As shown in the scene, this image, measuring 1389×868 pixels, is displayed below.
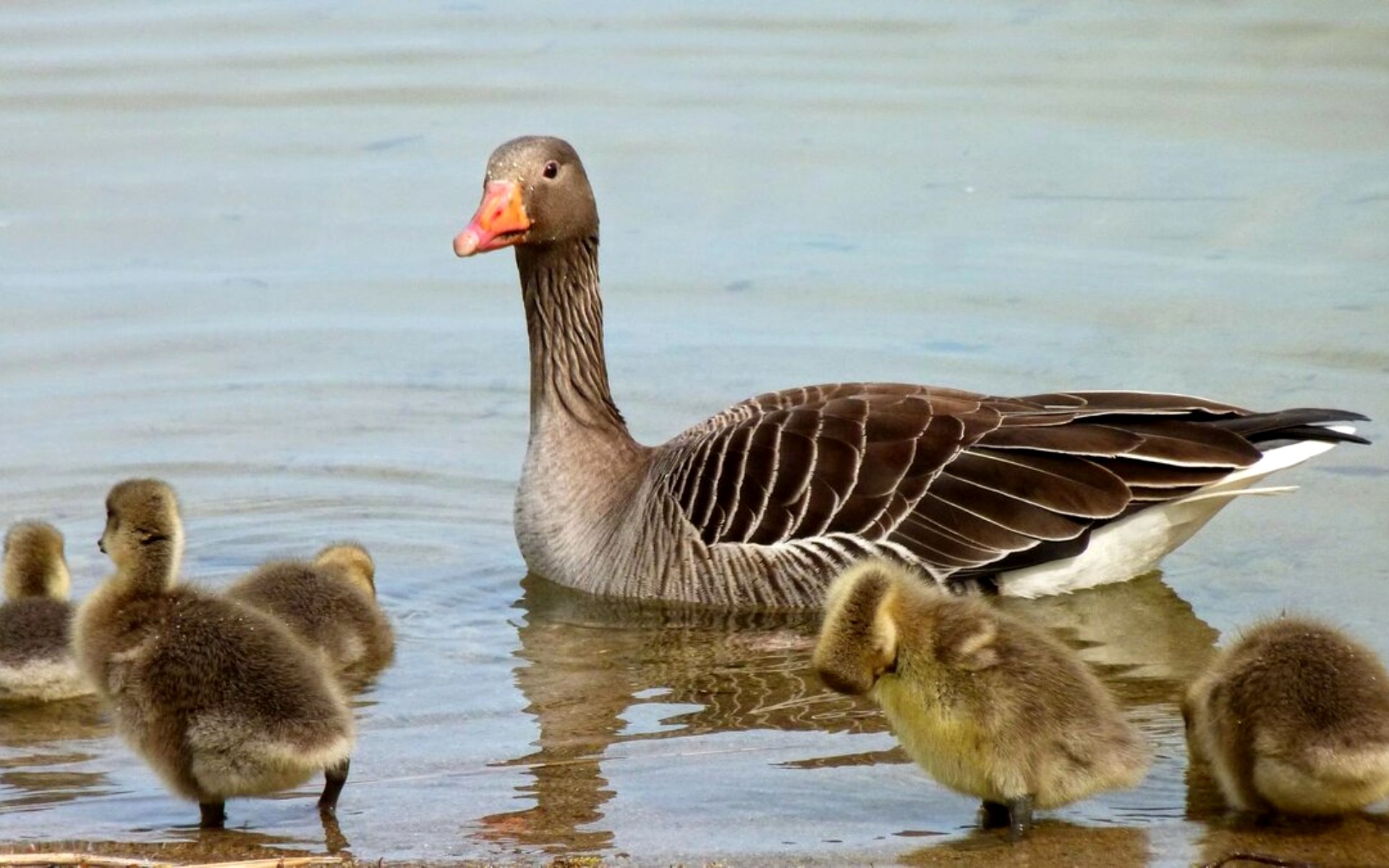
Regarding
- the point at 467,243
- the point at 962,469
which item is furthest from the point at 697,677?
the point at 467,243

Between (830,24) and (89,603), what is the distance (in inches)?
537

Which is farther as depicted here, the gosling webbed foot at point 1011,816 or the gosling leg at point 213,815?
the gosling leg at point 213,815

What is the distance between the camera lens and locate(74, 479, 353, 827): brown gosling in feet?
22.4

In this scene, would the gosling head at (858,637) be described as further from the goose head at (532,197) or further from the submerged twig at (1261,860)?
the goose head at (532,197)

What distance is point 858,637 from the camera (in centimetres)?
674

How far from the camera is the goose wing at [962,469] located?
10430 millimetres

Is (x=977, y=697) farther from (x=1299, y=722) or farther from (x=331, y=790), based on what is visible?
(x=331, y=790)

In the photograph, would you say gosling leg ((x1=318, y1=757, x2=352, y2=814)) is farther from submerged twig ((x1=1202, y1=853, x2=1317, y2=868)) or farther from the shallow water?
submerged twig ((x1=1202, y1=853, x2=1317, y2=868))

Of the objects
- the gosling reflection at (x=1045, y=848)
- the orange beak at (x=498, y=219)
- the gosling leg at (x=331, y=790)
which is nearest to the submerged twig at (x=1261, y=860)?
the gosling reflection at (x=1045, y=848)

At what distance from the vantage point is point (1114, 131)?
16.8 metres

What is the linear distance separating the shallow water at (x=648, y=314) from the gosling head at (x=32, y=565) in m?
0.66

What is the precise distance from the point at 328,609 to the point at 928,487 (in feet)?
9.94

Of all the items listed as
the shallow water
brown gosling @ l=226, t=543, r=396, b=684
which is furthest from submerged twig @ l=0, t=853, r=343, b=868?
→ brown gosling @ l=226, t=543, r=396, b=684

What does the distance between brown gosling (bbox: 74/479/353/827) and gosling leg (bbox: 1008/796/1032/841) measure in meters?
2.13
